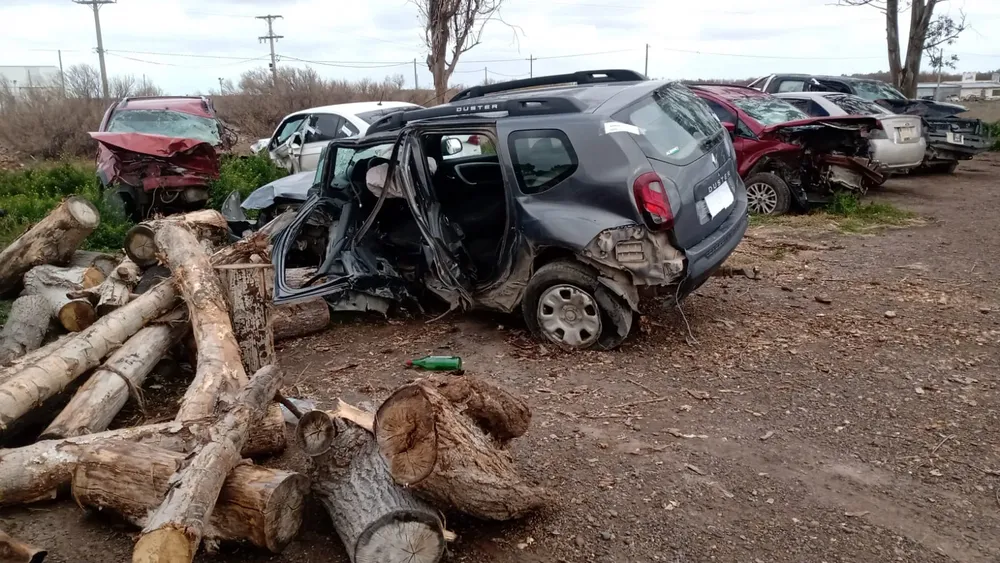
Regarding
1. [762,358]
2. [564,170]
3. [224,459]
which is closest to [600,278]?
[564,170]

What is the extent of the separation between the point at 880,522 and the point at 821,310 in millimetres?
3039

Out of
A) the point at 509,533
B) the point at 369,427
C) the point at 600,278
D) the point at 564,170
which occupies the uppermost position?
the point at 564,170

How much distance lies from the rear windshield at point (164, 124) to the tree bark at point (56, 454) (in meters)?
8.75

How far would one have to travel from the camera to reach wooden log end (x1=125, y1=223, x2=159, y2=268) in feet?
21.2

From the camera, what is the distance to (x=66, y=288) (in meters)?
6.23

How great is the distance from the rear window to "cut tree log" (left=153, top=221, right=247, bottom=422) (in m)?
2.22

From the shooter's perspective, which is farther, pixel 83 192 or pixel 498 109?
pixel 83 192

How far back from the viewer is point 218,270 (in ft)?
17.0

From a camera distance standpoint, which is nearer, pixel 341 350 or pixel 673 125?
pixel 673 125

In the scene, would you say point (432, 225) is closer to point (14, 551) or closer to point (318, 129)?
point (14, 551)

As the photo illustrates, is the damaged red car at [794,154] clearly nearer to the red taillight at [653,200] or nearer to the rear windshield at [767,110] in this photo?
the rear windshield at [767,110]

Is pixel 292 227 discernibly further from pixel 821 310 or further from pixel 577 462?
pixel 821 310

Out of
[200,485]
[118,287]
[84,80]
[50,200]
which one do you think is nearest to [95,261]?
[118,287]

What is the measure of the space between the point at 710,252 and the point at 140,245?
479 centimetres
